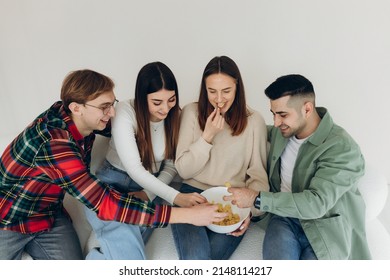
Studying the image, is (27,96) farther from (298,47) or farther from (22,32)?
(298,47)

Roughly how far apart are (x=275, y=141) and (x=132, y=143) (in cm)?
50

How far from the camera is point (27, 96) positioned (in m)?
1.92

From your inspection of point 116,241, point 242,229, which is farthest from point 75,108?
point 242,229

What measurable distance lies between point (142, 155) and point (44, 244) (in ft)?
1.44

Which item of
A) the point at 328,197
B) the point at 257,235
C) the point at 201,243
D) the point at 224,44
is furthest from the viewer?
the point at 224,44

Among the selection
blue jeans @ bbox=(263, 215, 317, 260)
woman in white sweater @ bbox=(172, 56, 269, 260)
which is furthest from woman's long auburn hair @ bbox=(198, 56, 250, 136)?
blue jeans @ bbox=(263, 215, 317, 260)

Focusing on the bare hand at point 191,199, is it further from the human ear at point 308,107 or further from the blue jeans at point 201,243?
the human ear at point 308,107

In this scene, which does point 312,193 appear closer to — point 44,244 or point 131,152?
point 131,152

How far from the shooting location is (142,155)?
4.59ft

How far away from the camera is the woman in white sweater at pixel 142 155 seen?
1.22 m

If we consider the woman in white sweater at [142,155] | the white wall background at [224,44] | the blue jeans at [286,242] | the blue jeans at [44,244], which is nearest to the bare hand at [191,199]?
the woman in white sweater at [142,155]

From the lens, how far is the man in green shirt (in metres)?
1.13

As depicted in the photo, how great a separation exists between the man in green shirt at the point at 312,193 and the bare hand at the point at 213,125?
19cm

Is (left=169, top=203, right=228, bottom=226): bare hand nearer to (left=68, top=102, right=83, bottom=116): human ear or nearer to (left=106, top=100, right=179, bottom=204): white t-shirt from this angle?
(left=106, top=100, right=179, bottom=204): white t-shirt
